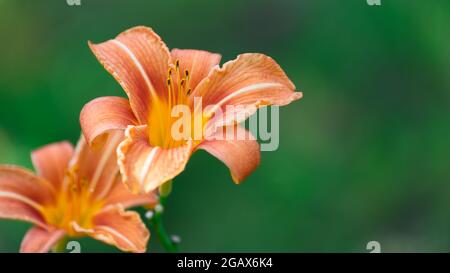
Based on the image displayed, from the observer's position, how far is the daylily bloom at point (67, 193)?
Result: 1880 mm

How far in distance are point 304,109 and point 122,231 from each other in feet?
5.64

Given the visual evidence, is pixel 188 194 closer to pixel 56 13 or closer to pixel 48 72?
pixel 48 72

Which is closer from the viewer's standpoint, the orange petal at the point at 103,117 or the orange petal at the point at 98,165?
the orange petal at the point at 103,117

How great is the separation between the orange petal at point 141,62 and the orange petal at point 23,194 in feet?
Answer: 1.36

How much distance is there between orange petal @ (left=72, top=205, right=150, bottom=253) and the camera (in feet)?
5.68

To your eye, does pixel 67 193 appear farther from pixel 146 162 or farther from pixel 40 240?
pixel 146 162

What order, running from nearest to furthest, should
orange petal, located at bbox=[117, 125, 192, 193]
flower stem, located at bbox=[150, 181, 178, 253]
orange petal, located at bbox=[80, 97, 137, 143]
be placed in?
orange petal, located at bbox=[117, 125, 192, 193] < orange petal, located at bbox=[80, 97, 137, 143] < flower stem, located at bbox=[150, 181, 178, 253]

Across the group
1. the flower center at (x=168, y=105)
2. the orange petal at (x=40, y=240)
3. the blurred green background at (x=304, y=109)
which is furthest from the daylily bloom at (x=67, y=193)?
the blurred green background at (x=304, y=109)

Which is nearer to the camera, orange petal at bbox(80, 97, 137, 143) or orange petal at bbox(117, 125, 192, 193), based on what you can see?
orange petal at bbox(117, 125, 192, 193)

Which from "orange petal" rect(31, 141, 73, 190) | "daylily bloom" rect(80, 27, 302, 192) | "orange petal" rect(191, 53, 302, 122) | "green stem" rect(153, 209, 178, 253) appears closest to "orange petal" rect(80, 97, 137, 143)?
"daylily bloom" rect(80, 27, 302, 192)

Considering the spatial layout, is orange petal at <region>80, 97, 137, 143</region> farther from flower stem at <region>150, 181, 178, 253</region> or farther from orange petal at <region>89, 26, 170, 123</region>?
flower stem at <region>150, 181, 178, 253</region>

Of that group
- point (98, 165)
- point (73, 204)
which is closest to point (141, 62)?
point (98, 165)

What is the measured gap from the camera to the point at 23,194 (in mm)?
1960

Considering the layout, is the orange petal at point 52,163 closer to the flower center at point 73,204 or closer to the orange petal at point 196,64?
the flower center at point 73,204
